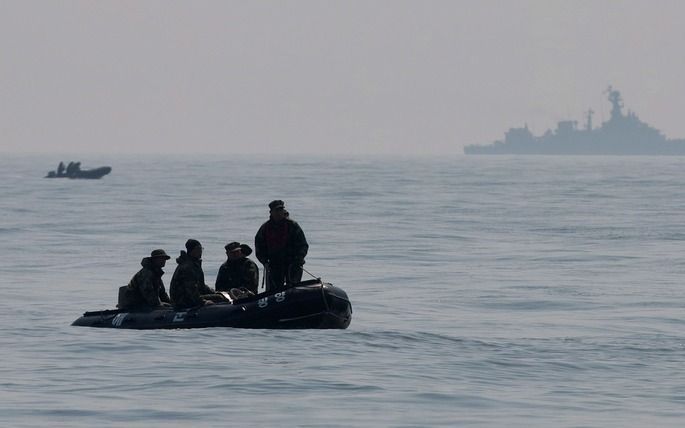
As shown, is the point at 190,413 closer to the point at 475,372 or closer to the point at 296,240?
the point at 475,372

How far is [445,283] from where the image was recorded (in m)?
32.1

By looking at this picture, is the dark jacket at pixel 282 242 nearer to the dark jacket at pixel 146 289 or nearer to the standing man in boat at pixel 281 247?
the standing man in boat at pixel 281 247

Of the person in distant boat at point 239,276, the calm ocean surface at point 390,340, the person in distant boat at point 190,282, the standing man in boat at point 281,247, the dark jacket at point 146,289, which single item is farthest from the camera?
the person in distant boat at point 239,276

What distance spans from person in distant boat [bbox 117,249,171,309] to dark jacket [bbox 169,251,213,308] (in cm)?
23

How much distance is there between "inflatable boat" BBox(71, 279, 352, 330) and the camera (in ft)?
70.7

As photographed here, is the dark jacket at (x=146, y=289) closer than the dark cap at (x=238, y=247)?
Yes

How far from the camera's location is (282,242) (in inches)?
865

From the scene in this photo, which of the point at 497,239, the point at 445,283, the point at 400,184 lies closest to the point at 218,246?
the point at 497,239

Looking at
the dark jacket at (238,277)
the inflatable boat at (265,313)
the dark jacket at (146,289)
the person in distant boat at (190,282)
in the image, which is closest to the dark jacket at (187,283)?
the person in distant boat at (190,282)

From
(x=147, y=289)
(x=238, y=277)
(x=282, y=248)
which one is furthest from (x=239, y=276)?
(x=147, y=289)

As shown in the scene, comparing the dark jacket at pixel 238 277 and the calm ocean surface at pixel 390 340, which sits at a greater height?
the dark jacket at pixel 238 277

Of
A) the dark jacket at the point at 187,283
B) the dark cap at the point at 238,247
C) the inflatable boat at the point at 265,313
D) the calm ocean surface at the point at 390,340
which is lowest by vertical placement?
the calm ocean surface at the point at 390,340

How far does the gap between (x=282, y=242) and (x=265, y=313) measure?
116cm

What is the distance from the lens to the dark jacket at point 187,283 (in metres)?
21.3
